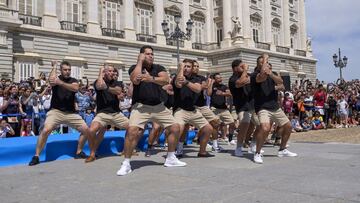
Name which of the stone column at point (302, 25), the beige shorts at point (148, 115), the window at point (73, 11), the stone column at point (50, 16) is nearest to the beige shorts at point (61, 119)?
the beige shorts at point (148, 115)

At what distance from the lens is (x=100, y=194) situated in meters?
4.70

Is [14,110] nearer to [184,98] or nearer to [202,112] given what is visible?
[202,112]

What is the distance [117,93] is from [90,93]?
686 cm

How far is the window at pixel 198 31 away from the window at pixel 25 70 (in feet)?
63.0

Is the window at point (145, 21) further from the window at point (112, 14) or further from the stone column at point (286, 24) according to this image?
the stone column at point (286, 24)

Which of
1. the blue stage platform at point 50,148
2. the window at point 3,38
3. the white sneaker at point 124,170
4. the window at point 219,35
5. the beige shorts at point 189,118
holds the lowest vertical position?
the white sneaker at point 124,170

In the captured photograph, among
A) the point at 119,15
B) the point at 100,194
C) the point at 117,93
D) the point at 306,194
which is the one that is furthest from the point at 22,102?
the point at 119,15

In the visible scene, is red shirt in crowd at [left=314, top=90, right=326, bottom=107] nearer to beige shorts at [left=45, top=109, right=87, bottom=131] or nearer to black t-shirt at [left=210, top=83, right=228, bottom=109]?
black t-shirt at [left=210, top=83, right=228, bottom=109]

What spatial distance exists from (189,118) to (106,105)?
169 centimetres

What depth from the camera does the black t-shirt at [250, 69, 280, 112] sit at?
7.57 m

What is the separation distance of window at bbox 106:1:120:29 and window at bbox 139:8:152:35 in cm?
265

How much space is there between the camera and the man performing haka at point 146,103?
247 inches

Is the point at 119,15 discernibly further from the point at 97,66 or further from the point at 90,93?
the point at 90,93

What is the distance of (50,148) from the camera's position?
26.6ft
